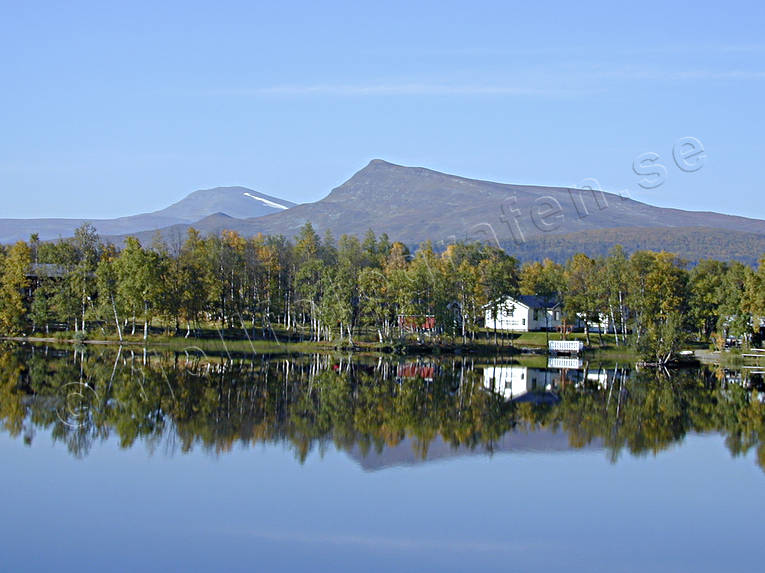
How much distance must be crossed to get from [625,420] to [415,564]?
15.7m

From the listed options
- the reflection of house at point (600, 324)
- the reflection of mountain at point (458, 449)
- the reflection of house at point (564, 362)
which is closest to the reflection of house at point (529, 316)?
the reflection of house at point (600, 324)

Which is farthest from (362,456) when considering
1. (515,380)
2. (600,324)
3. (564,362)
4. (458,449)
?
(600,324)

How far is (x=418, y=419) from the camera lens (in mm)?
26391

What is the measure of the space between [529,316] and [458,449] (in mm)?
→ 53000

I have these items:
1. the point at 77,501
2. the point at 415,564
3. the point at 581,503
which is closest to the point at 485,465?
the point at 581,503

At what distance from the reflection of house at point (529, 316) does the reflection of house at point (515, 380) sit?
912 inches

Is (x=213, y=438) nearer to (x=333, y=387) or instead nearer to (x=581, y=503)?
(x=581, y=503)

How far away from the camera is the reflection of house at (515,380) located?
116 ft

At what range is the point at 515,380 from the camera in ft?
131

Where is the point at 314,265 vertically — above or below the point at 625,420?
above

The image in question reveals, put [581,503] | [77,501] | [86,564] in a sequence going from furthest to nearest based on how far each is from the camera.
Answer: [581,503], [77,501], [86,564]

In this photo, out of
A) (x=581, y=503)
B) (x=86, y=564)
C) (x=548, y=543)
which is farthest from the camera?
(x=581, y=503)

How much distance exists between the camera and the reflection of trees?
22906 millimetres

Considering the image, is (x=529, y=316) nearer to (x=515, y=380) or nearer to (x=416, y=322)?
(x=416, y=322)
